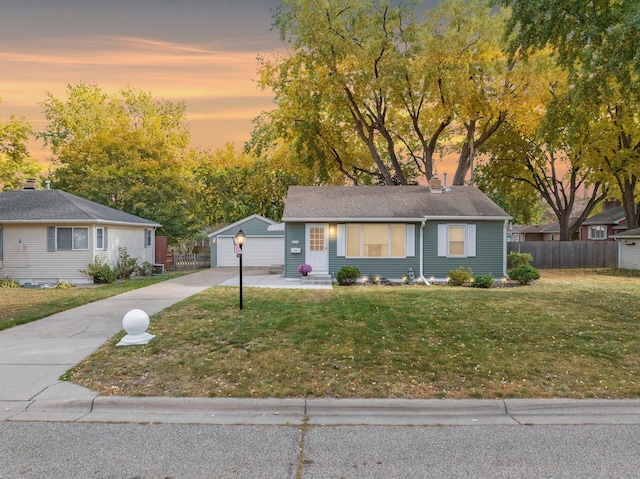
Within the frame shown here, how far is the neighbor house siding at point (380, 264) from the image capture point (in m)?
16.9

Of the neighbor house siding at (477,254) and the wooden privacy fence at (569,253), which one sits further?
the wooden privacy fence at (569,253)

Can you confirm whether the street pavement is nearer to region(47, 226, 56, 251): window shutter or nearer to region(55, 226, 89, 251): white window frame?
region(55, 226, 89, 251): white window frame

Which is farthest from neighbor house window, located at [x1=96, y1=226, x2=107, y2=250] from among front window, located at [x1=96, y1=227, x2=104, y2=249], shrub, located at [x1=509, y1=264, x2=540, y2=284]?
shrub, located at [x1=509, y1=264, x2=540, y2=284]

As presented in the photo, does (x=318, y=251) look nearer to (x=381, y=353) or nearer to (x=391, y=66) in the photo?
(x=381, y=353)

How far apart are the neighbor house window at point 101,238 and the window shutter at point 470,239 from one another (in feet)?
52.8

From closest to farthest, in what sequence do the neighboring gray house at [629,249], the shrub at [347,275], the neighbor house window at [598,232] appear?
the shrub at [347,275] → the neighboring gray house at [629,249] → the neighbor house window at [598,232]

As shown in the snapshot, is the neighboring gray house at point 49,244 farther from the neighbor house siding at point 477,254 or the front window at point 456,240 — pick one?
the front window at point 456,240

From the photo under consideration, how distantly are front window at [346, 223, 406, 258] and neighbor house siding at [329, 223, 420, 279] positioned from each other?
211 mm

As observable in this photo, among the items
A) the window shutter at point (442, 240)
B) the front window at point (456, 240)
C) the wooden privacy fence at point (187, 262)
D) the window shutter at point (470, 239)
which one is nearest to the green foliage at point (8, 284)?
the wooden privacy fence at point (187, 262)

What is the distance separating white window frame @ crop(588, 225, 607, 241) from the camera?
40.4 meters

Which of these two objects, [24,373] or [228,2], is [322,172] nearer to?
[228,2]

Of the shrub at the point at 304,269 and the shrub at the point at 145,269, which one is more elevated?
the shrub at the point at 304,269

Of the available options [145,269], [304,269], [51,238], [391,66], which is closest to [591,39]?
[304,269]

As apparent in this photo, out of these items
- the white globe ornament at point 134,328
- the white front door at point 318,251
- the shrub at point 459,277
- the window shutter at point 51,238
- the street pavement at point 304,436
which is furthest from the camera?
the window shutter at point 51,238
